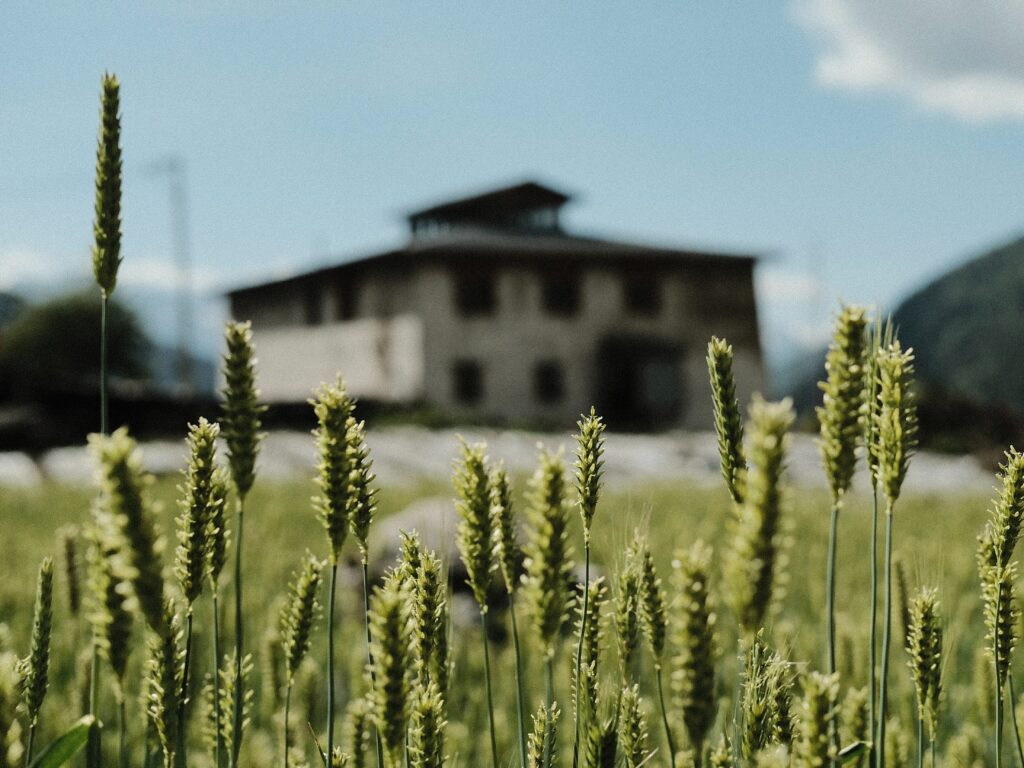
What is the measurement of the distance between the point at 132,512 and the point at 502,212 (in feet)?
136

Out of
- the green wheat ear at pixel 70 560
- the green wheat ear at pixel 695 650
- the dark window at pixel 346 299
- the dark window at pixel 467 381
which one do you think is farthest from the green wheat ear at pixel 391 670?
the dark window at pixel 346 299

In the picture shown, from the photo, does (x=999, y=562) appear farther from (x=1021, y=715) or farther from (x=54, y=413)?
(x=54, y=413)

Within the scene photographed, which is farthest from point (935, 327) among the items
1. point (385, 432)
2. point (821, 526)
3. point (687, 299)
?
point (821, 526)

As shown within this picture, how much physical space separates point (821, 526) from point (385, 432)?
1983 centimetres

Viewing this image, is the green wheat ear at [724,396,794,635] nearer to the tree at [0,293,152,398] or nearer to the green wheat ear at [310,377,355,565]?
the green wheat ear at [310,377,355,565]

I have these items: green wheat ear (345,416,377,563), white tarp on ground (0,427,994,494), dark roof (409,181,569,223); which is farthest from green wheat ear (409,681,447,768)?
dark roof (409,181,569,223)

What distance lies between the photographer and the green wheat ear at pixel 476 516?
118cm

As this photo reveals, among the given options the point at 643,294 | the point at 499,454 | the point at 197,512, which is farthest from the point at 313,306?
the point at 197,512

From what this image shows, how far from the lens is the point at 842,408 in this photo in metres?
1.08

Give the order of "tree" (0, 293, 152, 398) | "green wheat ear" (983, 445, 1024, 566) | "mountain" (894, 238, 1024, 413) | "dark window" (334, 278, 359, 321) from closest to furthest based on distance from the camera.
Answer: "green wheat ear" (983, 445, 1024, 566), "dark window" (334, 278, 359, 321), "tree" (0, 293, 152, 398), "mountain" (894, 238, 1024, 413)

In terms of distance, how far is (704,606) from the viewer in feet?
3.02

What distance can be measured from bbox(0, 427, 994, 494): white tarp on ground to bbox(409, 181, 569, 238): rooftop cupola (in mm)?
14707

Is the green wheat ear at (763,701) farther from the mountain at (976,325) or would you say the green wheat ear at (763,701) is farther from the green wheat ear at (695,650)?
the mountain at (976,325)

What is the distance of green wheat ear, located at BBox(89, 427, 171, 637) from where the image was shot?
0.84m
